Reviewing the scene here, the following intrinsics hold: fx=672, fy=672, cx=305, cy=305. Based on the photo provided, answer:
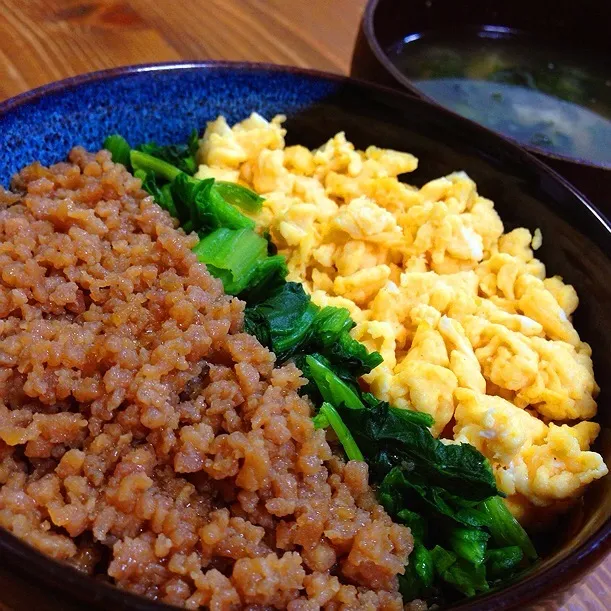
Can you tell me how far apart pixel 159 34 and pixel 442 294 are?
2181mm

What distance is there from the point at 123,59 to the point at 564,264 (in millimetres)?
2166

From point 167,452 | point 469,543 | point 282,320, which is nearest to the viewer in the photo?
point 167,452

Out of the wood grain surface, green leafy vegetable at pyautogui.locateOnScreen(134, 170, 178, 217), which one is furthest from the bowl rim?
green leafy vegetable at pyautogui.locateOnScreen(134, 170, 178, 217)

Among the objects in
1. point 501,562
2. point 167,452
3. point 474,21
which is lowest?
point 501,562

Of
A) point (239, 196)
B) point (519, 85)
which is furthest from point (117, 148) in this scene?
point (519, 85)

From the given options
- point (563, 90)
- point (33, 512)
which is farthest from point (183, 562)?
point (563, 90)

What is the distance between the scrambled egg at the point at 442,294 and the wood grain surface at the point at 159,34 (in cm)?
105

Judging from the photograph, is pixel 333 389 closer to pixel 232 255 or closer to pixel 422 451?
pixel 422 451

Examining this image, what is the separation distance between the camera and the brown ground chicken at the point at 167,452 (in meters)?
1.28

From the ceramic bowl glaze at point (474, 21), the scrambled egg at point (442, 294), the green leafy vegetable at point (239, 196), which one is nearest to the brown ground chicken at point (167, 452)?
the scrambled egg at point (442, 294)

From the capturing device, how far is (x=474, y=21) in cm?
336

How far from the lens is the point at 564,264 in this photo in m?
2.17

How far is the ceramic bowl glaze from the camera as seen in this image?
2.66 metres

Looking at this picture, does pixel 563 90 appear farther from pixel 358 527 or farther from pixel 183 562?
pixel 183 562
